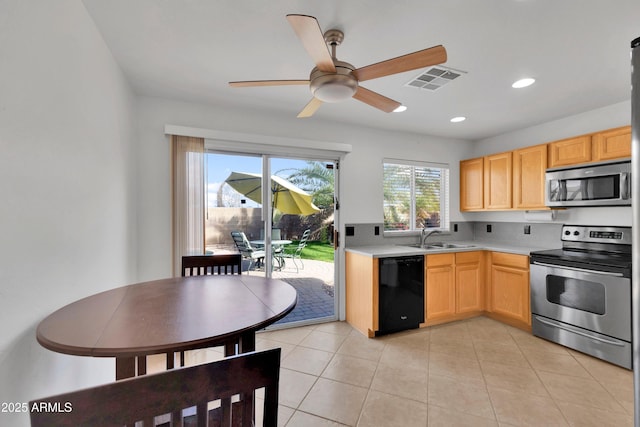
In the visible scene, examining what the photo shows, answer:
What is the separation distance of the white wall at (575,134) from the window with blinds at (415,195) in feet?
2.37

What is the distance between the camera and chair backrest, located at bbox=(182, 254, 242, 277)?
2.10 meters

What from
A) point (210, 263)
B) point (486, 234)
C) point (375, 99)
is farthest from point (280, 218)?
point (486, 234)

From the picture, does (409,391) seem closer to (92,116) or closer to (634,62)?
(634,62)

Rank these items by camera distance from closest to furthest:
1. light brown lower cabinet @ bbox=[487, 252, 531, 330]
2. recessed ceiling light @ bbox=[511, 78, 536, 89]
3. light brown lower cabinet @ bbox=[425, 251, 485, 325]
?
recessed ceiling light @ bbox=[511, 78, 536, 89] → light brown lower cabinet @ bbox=[487, 252, 531, 330] → light brown lower cabinet @ bbox=[425, 251, 485, 325]

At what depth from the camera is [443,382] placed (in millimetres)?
2164

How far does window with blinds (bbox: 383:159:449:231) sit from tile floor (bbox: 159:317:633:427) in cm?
154

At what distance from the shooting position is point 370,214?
11.9ft

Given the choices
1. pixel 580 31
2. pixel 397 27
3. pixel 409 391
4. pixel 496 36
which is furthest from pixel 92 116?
pixel 580 31

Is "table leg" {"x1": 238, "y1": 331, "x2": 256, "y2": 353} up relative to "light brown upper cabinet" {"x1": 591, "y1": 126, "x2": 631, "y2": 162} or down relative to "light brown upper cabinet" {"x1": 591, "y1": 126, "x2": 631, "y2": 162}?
down

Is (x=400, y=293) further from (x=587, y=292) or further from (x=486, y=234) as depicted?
(x=486, y=234)

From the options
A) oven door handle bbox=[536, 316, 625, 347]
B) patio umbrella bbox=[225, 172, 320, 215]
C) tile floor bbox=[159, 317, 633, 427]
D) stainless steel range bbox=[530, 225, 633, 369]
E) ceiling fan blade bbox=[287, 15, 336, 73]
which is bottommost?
tile floor bbox=[159, 317, 633, 427]

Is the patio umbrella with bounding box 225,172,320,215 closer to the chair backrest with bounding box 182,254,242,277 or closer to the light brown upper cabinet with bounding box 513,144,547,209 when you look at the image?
the chair backrest with bounding box 182,254,242,277

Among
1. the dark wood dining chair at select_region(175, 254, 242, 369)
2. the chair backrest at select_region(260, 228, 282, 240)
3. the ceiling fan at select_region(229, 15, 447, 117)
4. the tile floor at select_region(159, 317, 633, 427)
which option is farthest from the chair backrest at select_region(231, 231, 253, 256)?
the ceiling fan at select_region(229, 15, 447, 117)

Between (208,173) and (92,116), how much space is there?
4.24ft
